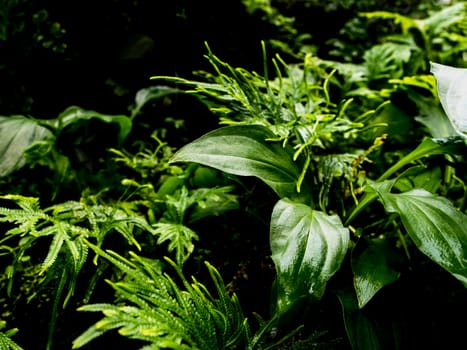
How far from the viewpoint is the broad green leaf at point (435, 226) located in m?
0.79

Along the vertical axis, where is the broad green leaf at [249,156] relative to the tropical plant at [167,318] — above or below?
above

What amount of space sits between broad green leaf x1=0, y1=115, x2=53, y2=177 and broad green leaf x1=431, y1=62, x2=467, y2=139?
1.25 meters

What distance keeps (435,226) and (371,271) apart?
0.18 meters

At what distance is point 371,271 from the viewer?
0.92 meters

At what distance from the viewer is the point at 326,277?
78 centimetres

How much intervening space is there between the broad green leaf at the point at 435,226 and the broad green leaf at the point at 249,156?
23 centimetres

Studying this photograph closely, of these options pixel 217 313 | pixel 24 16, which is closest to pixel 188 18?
pixel 24 16

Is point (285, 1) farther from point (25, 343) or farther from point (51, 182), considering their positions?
point (25, 343)

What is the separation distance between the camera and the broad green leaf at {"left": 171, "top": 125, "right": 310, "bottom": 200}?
937mm

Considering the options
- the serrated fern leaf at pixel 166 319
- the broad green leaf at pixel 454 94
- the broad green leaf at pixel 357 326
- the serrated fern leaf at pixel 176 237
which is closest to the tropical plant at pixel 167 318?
the serrated fern leaf at pixel 166 319

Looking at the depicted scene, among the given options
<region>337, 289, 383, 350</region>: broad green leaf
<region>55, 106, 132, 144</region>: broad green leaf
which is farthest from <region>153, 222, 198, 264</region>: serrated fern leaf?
<region>55, 106, 132, 144</region>: broad green leaf

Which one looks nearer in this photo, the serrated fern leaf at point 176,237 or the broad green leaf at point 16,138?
the serrated fern leaf at point 176,237

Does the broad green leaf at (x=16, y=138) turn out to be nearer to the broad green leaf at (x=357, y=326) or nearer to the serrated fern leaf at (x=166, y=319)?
the serrated fern leaf at (x=166, y=319)

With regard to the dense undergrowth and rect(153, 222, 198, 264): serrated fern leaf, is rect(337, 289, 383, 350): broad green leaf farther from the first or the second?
rect(153, 222, 198, 264): serrated fern leaf
